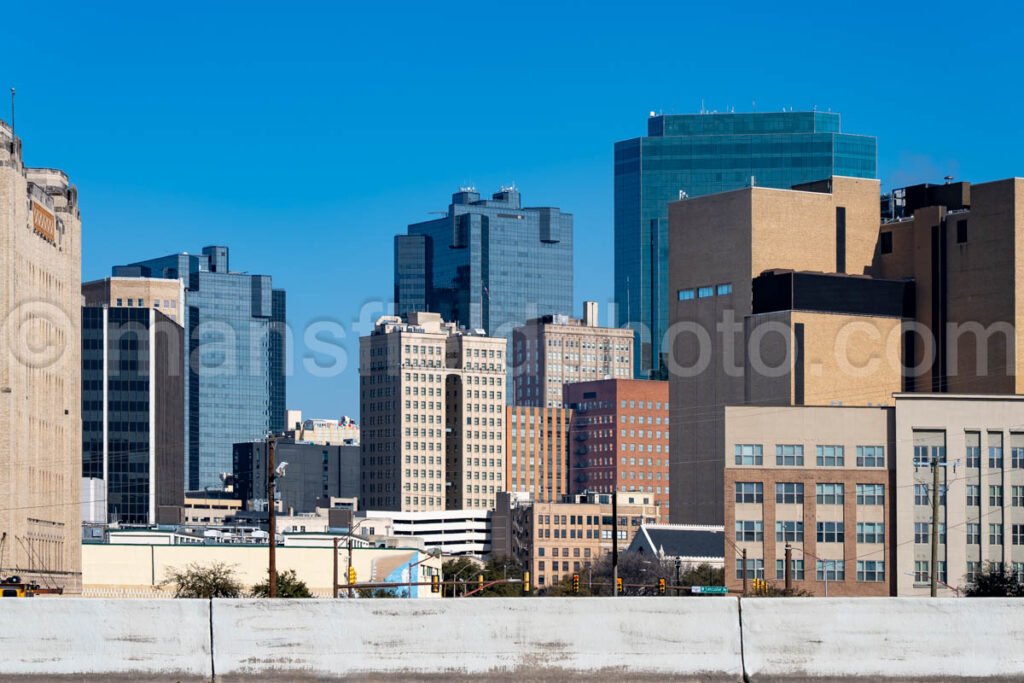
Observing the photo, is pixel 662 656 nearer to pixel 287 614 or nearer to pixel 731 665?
pixel 731 665

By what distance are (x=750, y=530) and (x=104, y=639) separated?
12640cm

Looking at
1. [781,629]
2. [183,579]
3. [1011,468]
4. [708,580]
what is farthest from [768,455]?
[781,629]

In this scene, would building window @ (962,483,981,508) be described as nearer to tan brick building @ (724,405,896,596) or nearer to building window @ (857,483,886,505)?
tan brick building @ (724,405,896,596)

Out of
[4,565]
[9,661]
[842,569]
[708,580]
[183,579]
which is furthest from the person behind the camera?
[708,580]

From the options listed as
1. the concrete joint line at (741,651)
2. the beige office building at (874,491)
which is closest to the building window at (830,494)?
the beige office building at (874,491)

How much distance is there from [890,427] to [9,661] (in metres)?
131

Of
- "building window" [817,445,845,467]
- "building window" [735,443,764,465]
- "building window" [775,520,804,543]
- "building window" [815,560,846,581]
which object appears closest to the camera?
"building window" [815,560,846,581]

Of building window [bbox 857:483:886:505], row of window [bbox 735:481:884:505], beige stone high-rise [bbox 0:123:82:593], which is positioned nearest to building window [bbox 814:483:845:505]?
row of window [bbox 735:481:884:505]

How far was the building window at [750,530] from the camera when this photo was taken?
493 ft

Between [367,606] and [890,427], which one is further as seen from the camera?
[890,427]

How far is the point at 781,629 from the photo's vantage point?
2795 centimetres

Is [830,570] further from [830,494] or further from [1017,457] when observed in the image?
[1017,457]

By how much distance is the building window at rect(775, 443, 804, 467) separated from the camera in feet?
493

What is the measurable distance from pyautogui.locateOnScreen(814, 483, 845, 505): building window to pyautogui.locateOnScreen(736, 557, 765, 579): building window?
736cm
